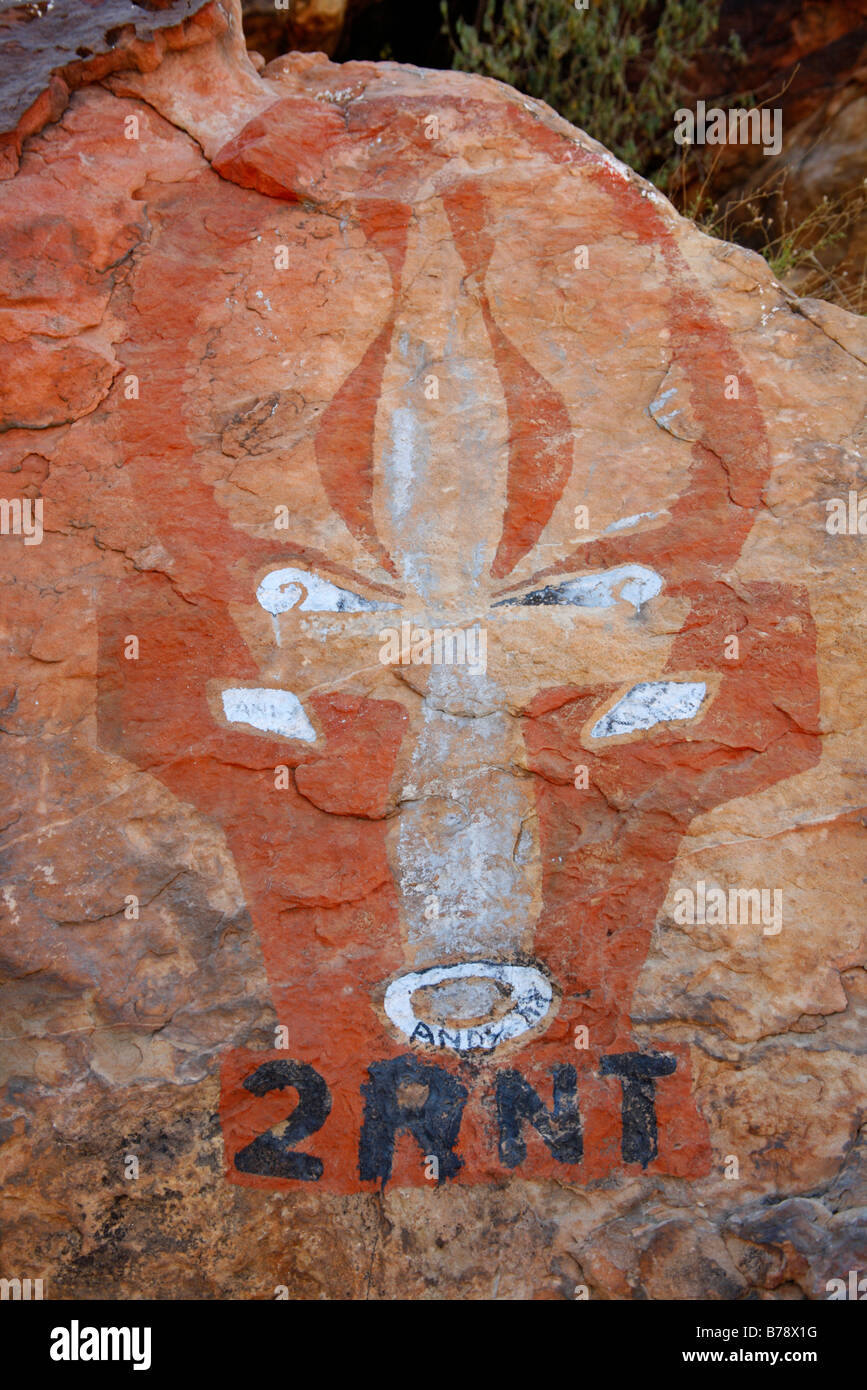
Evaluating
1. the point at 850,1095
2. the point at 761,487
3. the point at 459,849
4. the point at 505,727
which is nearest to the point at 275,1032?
the point at 459,849

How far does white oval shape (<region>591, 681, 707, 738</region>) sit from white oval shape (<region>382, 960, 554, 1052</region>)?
63 cm

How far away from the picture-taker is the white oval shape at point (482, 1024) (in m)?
2.62

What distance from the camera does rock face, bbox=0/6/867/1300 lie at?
2.52 meters

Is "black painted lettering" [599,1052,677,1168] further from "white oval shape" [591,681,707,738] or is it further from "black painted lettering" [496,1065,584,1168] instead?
"white oval shape" [591,681,707,738]

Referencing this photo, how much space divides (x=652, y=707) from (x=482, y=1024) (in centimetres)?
Result: 89

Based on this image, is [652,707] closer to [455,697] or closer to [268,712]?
[455,697]

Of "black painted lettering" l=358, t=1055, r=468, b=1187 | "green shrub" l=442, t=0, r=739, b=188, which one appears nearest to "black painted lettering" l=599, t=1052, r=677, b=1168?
"black painted lettering" l=358, t=1055, r=468, b=1187

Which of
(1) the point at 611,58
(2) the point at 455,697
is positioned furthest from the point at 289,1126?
(1) the point at 611,58

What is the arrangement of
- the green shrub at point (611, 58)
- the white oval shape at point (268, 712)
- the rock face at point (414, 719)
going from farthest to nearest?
the green shrub at point (611, 58), the white oval shape at point (268, 712), the rock face at point (414, 719)

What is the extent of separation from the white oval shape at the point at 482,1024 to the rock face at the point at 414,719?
1 centimetres

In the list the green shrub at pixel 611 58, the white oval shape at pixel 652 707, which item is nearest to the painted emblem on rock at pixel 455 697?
the white oval shape at pixel 652 707

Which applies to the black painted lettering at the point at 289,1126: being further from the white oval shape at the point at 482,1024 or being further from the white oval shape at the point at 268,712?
the white oval shape at the point at 268,712

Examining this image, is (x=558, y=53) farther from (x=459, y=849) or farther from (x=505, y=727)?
(x=459, y=849)

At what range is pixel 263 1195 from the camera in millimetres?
2525
